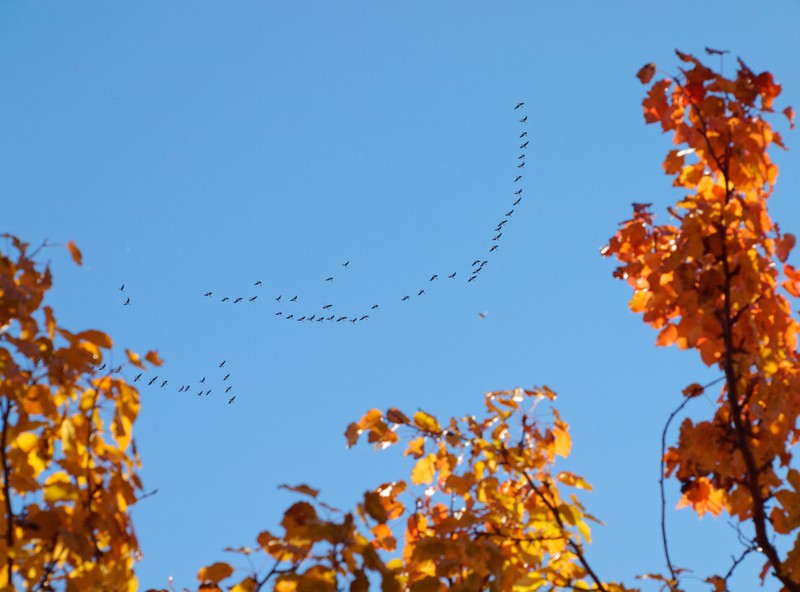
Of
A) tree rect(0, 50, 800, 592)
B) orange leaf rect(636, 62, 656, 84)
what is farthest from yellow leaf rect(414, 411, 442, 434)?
orange leaf rect(636, 62, 656, 84)

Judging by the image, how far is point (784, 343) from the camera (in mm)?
2957

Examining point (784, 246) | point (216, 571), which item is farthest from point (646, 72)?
point (216, 571)

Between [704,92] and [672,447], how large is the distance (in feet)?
3.58

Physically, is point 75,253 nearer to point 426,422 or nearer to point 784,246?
point 426,422

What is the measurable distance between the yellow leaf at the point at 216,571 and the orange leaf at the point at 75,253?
0.86m

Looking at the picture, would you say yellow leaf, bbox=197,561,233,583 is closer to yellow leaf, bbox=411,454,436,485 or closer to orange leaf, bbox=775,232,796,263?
yellow leaf, bbox=411,454,436,485

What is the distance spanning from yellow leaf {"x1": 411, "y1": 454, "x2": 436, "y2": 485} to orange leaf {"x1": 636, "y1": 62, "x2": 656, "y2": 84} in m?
1.37

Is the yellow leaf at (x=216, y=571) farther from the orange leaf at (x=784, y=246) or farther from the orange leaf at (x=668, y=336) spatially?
the orange leaf at (x=784, y=246)

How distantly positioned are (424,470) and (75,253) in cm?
126

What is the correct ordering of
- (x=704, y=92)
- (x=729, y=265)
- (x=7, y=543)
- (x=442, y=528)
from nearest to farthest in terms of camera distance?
(x=7, y=543)
(x=442, y=528)
(x=729, y=265)
(x=704, y=92)

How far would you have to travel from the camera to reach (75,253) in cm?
265

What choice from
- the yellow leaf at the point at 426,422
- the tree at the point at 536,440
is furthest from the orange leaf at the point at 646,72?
the yellow leaf at the point at 426,422

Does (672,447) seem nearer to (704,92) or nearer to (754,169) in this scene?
(754,169)

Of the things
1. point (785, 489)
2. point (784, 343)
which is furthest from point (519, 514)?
point (784, 343)
